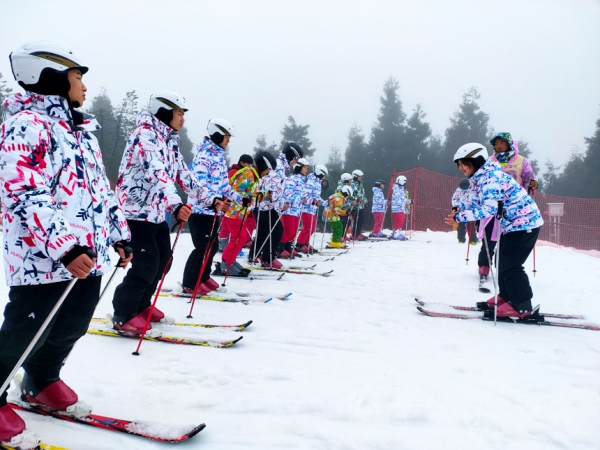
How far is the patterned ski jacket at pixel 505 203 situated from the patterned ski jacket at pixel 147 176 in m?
2.78

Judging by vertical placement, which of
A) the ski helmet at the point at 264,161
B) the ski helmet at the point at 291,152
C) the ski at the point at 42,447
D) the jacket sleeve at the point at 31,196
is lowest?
the ski at the point at 42,447

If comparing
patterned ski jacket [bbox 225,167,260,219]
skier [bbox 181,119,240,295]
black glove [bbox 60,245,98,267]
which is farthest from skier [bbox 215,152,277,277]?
black glove [bbox 60,245,98,267]

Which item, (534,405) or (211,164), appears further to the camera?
(211,164)

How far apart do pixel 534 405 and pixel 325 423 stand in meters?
1.22

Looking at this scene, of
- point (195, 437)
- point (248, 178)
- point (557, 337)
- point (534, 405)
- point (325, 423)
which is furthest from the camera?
point (248, 178)

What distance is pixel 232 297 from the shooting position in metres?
4.66

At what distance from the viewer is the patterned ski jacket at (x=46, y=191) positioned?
1650mm

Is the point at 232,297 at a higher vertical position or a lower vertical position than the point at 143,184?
lower

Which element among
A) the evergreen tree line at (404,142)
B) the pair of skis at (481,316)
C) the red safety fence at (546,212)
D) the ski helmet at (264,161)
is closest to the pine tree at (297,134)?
the evergreen tree line at (404,142)

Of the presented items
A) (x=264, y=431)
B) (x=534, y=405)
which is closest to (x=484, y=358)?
(x=534, y=405)

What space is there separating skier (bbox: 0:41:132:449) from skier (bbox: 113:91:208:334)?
1.03 meters

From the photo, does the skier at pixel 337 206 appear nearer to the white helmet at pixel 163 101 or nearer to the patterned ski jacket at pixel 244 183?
the patterned ski jacket at pixel 244 183

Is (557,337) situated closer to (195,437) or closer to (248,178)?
(195,437)

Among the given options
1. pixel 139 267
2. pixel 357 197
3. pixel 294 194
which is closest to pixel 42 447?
pixel 139 267
